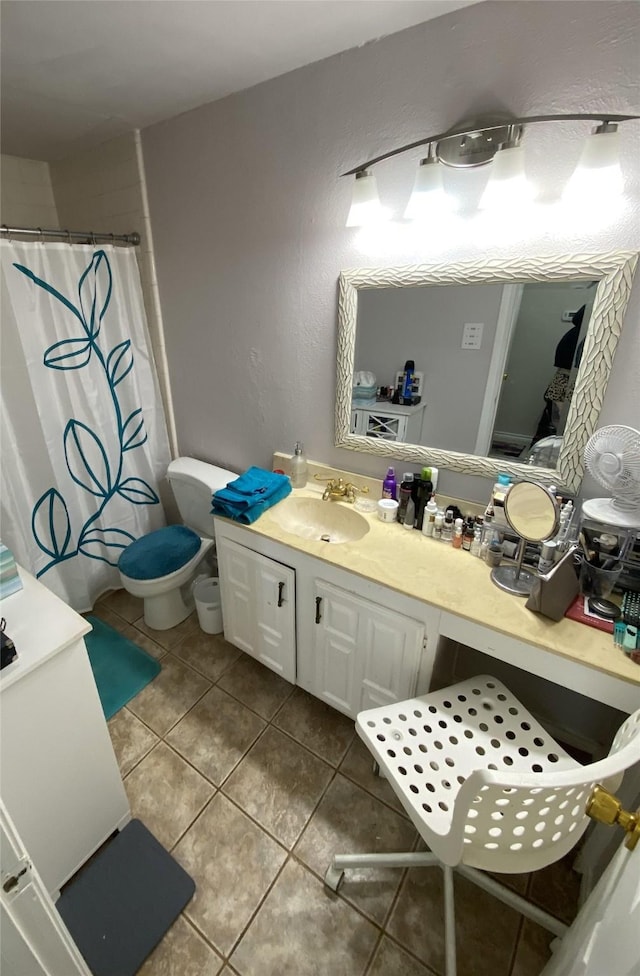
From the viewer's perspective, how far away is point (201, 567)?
7.16ft

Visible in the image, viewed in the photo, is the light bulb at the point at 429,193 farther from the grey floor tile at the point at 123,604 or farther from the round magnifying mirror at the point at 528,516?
the grey floor tile at the point at 123,604

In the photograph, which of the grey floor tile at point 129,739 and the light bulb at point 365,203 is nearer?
the light bulb at point 365,203

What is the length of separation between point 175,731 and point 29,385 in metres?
1.52

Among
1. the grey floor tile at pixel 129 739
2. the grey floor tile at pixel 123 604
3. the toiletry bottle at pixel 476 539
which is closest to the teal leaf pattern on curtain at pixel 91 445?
the grey floor tile at pixel 123 604

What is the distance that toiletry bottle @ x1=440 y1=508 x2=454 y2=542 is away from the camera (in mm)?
1371

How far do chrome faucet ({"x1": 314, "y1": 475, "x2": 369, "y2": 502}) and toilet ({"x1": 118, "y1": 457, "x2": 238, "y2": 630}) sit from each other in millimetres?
521

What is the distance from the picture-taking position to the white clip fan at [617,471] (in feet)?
3.41

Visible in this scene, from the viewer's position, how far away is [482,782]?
68 cm

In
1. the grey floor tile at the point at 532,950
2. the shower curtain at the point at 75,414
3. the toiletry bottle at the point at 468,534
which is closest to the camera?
the grey floor tile at the point at 532,950

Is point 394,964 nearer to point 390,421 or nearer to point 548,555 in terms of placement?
point 548,555

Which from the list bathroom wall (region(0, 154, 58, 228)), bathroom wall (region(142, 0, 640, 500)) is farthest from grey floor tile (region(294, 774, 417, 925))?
bathroom wall (region(0, 154, 58, 228))

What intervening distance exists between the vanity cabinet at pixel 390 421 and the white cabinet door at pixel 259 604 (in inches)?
23.5

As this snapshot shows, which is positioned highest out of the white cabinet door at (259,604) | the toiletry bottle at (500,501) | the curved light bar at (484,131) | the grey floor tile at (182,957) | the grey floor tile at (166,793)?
the curved light bar at (484,131)

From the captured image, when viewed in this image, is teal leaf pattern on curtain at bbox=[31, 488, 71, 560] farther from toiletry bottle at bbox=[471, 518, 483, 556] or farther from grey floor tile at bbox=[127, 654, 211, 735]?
toiletry bottle at bbox=[471, 518, 483, 556]
